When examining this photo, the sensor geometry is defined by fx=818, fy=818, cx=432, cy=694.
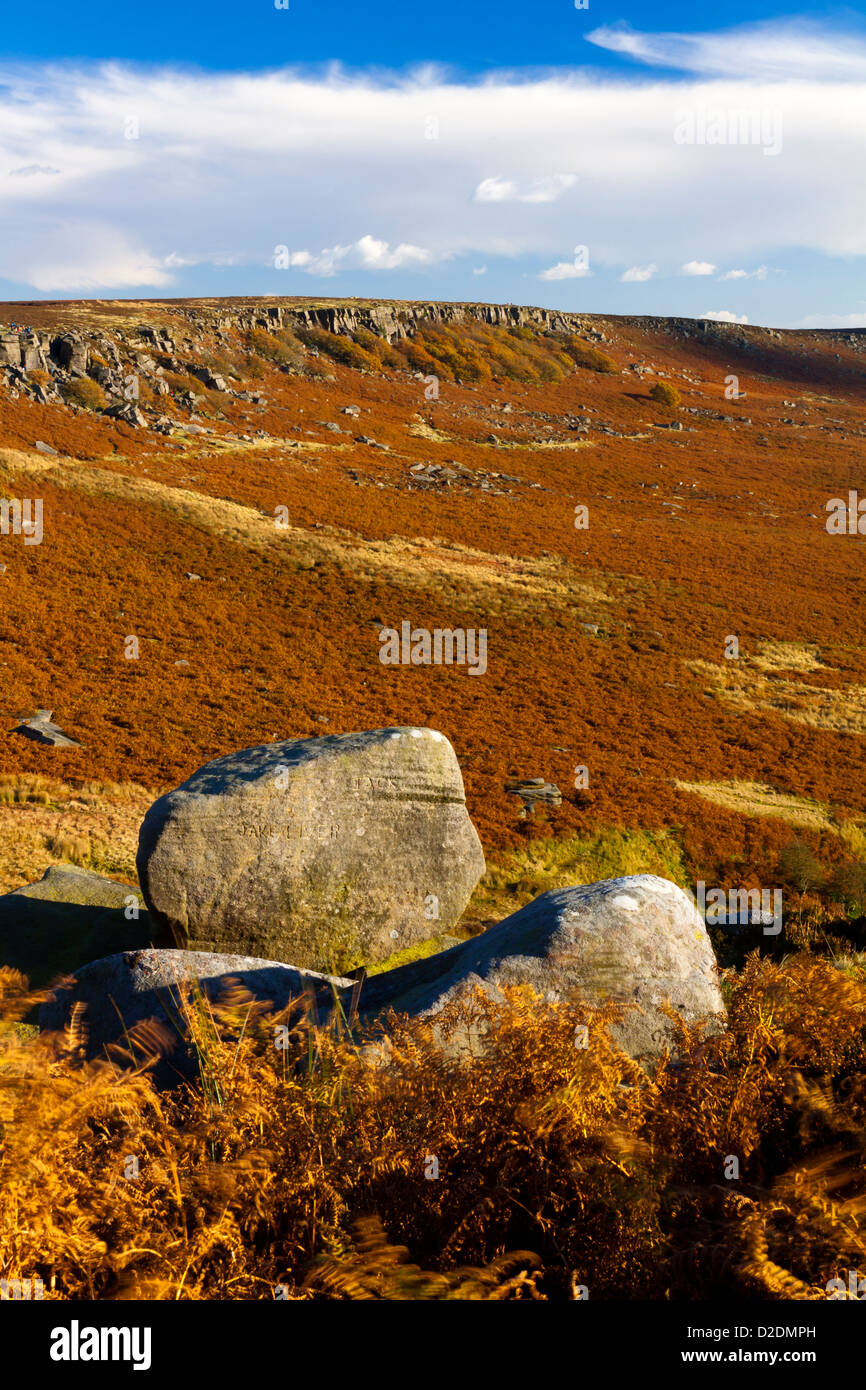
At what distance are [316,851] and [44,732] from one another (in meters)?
13.9

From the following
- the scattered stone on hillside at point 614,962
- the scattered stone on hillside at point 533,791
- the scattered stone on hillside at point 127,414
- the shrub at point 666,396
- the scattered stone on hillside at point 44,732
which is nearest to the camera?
the scattered stone on hillside at point 614,962

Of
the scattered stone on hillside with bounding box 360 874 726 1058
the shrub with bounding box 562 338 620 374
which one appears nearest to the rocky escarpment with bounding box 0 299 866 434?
the shrub with bounding box 562 338 620 374

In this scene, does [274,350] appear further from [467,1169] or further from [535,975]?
[467,1169]

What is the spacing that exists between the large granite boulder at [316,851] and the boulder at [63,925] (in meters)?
0.87

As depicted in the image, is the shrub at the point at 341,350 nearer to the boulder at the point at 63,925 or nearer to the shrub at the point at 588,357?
the shrub at the point at 588,357

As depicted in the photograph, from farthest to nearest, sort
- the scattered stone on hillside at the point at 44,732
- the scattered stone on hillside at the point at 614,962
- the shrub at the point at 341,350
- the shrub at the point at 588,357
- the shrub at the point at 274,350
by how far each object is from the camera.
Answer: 1. the shrub at the point at 588,357
2. the shrub at the point at 341,350
3. the shrub at the point at 274,350
4. the scattered stone on hillside at the point at 44,732
5. the scattered stone on hillside at the point at 614,962

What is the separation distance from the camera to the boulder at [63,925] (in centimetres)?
984

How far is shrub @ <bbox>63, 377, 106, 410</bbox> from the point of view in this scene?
51625 mm

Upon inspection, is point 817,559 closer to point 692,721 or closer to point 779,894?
point 692,721

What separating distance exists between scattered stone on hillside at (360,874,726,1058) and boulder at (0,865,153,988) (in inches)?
186

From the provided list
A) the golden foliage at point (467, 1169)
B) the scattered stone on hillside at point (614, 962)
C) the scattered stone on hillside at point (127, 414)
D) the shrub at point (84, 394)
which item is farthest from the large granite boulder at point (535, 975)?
the shrub at point (84, 394)

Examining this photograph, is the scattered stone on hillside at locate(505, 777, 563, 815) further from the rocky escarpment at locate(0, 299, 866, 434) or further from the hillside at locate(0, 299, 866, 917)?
the rocky escarpment at locate(0, 299, 866, 434)

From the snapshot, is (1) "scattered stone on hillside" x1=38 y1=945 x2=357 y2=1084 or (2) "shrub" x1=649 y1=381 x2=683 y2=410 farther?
(2) "shrub" x1=649 y1=381 x2=683 y2=410

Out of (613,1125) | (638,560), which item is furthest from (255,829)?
(638,560)
